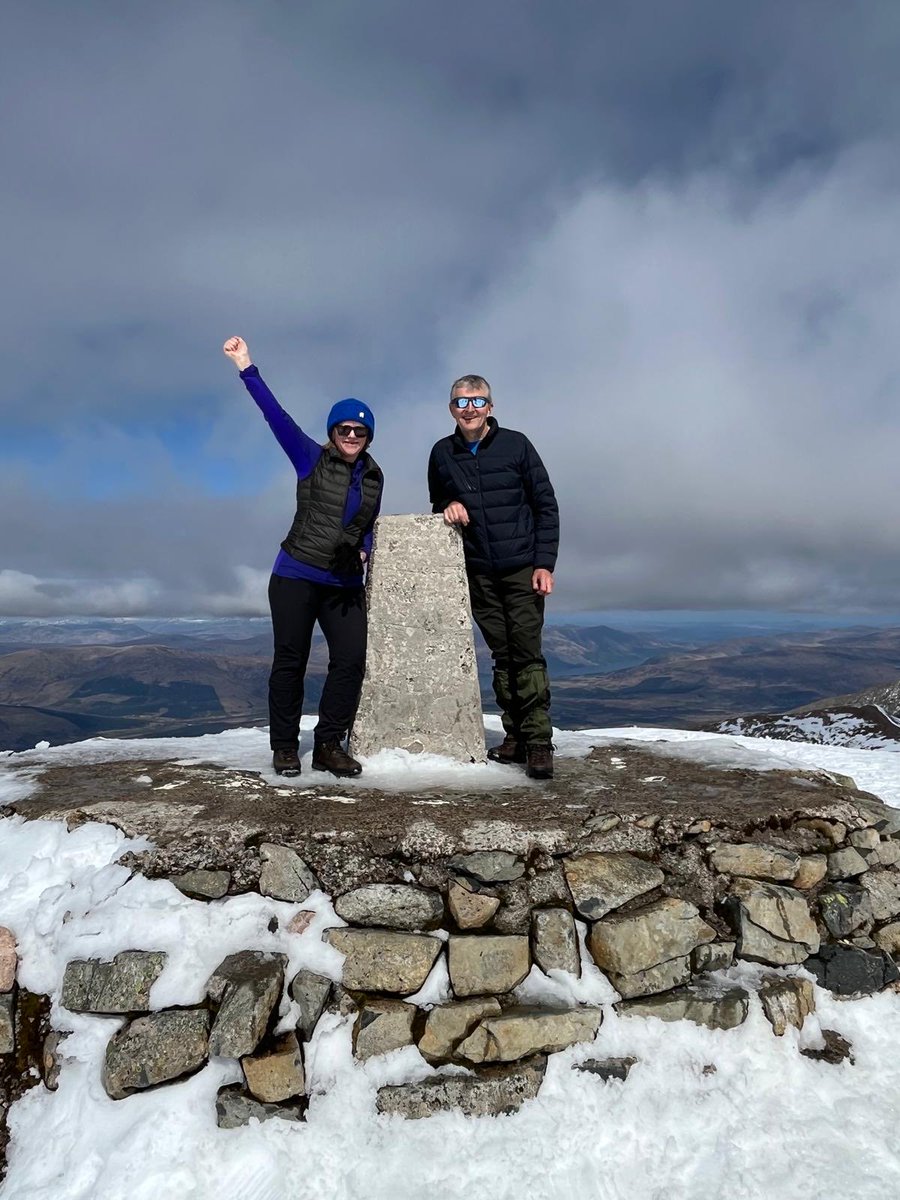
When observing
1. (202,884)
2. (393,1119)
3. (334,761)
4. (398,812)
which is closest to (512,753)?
(334,761)

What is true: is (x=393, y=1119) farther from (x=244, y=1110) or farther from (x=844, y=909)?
(x=844, y=909)

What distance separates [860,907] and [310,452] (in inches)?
271

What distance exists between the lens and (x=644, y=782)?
680 cm

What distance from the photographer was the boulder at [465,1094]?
4.00m

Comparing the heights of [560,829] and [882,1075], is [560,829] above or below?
above

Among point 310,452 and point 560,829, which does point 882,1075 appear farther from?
point 310,452

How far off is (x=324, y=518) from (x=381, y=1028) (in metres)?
4.75

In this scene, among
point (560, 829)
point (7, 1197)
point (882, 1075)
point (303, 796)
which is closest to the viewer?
point (7, 1197)

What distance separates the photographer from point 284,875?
4.80m

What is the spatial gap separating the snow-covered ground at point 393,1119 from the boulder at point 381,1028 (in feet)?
0.30

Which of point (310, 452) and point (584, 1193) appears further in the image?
point (310, 452)

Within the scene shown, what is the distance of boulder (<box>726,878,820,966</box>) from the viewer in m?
4.95

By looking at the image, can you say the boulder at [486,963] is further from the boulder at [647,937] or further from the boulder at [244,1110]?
the boulder at [244,1110]

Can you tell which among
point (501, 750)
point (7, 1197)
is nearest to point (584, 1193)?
point (7, 1197)
